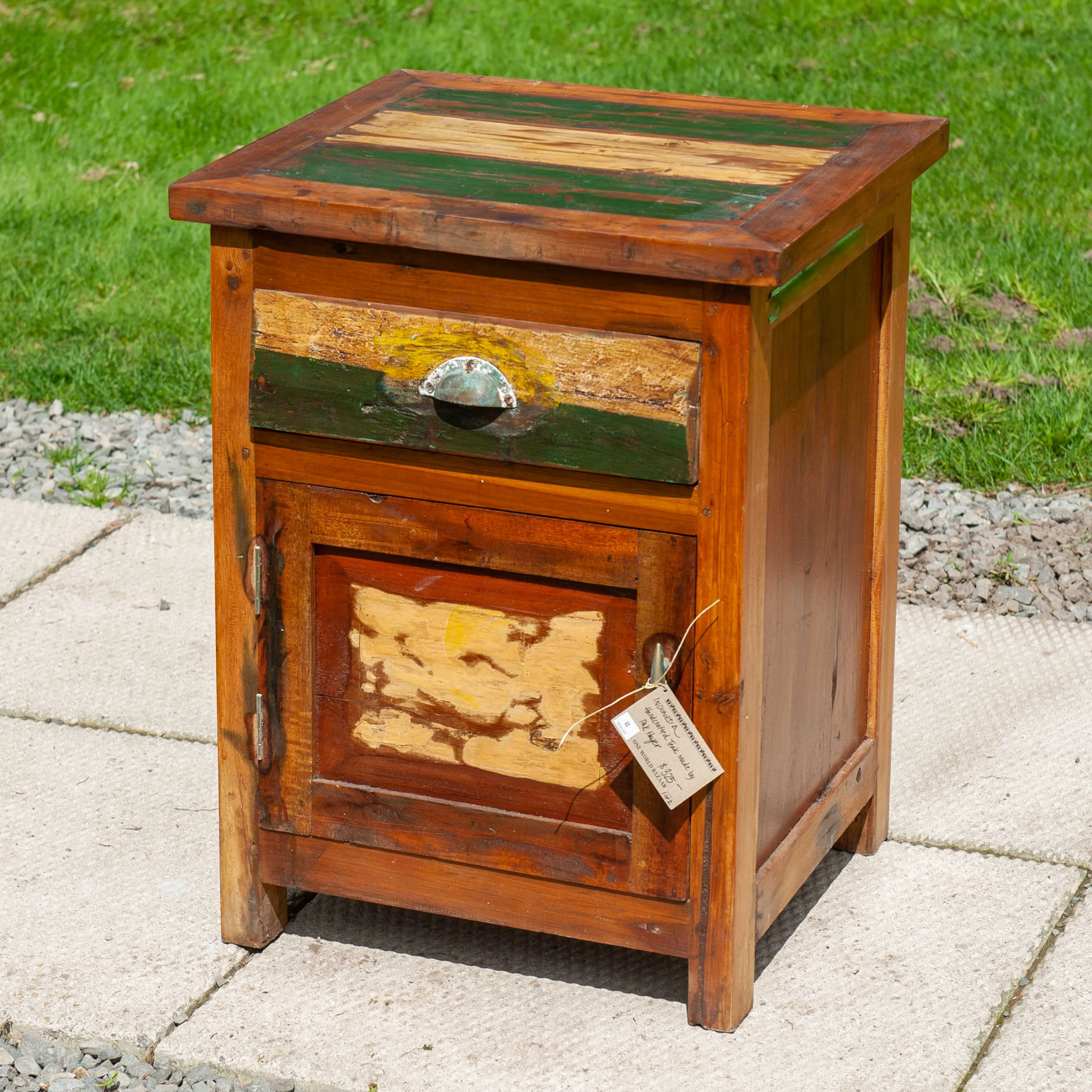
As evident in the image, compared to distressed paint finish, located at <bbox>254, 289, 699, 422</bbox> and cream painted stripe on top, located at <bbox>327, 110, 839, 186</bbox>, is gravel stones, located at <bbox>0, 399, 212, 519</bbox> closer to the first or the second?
cream painted stripe on top, located at <bbox>327, 110, 839, 186</bbox>

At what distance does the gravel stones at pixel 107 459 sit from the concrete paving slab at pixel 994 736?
1843 millimetres

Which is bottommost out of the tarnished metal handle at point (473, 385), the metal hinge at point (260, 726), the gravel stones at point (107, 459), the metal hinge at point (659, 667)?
the gravel stones at point (107, 459)

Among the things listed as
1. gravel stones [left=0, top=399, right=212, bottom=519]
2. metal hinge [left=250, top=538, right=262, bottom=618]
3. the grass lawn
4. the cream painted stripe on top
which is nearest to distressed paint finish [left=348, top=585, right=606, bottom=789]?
metal hinge [left=250, top=538, right=262, bottom=618]

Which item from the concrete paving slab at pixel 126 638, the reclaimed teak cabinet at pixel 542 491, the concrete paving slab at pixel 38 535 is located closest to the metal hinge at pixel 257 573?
the reclaimed teak cabinet at pixel 542 491

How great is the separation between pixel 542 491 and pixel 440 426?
159mm

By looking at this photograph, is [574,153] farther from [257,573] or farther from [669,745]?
[669,745]

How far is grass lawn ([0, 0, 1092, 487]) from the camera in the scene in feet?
16.0

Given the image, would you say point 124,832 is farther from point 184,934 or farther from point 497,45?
point 497,45

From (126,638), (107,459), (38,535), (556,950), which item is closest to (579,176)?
(556,950)

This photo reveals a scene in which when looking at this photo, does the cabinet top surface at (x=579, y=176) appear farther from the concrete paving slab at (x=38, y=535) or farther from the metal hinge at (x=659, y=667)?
the concrete paving slab at (x=38, y=535)

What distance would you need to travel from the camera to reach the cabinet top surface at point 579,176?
2.20 m

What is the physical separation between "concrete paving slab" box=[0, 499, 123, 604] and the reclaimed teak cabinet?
155 cm

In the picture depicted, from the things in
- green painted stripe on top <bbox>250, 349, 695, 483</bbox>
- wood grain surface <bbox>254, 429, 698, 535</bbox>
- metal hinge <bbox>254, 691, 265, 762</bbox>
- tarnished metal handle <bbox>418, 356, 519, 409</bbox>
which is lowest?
metal hinge <bbox>254, 691, 265, 762</bbox>

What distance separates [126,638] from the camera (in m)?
3.79
